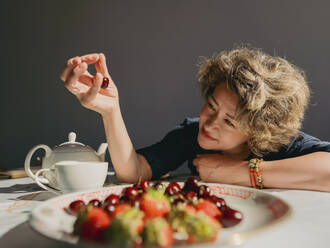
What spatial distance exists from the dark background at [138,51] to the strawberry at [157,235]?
7.48 feet

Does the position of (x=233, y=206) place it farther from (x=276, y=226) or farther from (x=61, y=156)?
(x=61, y=156)

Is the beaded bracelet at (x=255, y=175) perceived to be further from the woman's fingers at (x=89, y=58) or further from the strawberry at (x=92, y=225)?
the strawberry at (x=92, y=225)

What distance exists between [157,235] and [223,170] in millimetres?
709

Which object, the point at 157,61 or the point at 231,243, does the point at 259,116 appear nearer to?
the point at 231,243

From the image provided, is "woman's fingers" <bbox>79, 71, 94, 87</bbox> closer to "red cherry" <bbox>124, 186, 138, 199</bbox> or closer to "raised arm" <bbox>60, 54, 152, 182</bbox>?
"raised arm" <bbox>60, 54, 152, 182</bbox>

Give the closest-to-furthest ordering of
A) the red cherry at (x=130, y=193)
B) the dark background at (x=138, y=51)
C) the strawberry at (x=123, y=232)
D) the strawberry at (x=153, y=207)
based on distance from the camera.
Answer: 1. the strawberry at (x=123, y=232)
2. the strawberry at (x=153, y=207)
3. the red cherry at (x=130, y=193)
4. the dark background at (x=138, y=51)

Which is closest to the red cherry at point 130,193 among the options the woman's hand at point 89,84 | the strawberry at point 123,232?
the strawberry at point 123,232

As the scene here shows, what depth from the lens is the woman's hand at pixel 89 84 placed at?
0.86 m

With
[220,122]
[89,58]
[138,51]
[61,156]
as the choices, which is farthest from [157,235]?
[138,51]

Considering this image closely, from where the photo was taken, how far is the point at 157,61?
2.68 meters

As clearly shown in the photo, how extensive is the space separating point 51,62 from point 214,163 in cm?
226

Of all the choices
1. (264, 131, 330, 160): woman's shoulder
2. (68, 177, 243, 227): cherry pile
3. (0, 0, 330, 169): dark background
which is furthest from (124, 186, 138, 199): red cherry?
(0, 0, 330, 169): dark background

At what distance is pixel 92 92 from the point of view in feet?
2.96

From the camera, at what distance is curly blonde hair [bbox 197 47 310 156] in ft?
3.49
